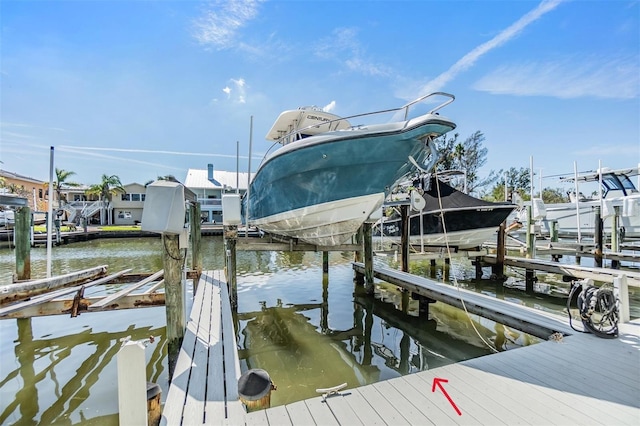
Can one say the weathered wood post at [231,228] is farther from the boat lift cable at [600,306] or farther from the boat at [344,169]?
the boat lift cable at [600,306]

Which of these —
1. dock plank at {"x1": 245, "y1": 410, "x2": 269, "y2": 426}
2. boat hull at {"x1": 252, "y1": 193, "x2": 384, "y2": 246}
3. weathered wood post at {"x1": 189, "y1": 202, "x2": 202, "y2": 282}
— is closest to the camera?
dock plank at {"x1": 245, "y1": 410, "x2": 269, "y2": 426}

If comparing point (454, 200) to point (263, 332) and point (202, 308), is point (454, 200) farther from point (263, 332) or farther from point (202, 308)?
point (202, 308)

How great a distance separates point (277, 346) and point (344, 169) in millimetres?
3343

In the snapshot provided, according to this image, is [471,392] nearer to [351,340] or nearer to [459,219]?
[351,340]

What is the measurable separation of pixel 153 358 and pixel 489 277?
10.0 meters

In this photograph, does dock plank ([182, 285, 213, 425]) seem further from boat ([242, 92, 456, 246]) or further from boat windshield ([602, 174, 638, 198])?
boat windshield ([602, 174, 638, 198])

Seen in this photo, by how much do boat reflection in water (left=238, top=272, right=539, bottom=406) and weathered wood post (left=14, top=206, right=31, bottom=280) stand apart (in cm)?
408

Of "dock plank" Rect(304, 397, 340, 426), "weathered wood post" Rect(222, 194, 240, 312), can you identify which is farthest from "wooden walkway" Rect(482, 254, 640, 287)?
"weathered wood post" Rect(222, 194, 240, 312)

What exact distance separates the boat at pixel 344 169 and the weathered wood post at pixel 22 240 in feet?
14.2

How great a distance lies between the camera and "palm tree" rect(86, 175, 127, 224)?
32094mm

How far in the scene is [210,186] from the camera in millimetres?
33750

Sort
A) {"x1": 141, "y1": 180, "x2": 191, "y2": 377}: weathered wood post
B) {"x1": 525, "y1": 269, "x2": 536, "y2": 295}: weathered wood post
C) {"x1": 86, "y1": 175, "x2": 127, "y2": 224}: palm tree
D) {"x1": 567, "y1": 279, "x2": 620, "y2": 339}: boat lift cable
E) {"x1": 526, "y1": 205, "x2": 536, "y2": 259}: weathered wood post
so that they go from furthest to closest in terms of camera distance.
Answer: {"x1": 86, "y1": 175, "x2": 127, "y2": 224}: palm tree < {"x1": 526, "y1": 205, "x2": 536, "y2": 259}: weathered wood post < {"x1": 525, "y1": 269, "x2": 536, "y2": 295}: weathered wood post < {"x1": 567, "y1": 279, "x2": 620, "y2": 339}: boat lift cable < {"x1": 141, "y1": 180, "x2": 191, "y2": 377}: weathered wood post

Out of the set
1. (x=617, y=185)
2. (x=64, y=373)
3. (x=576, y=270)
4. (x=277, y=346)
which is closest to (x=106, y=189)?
(x=64, y=373)

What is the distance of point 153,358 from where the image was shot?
4.62 meters
